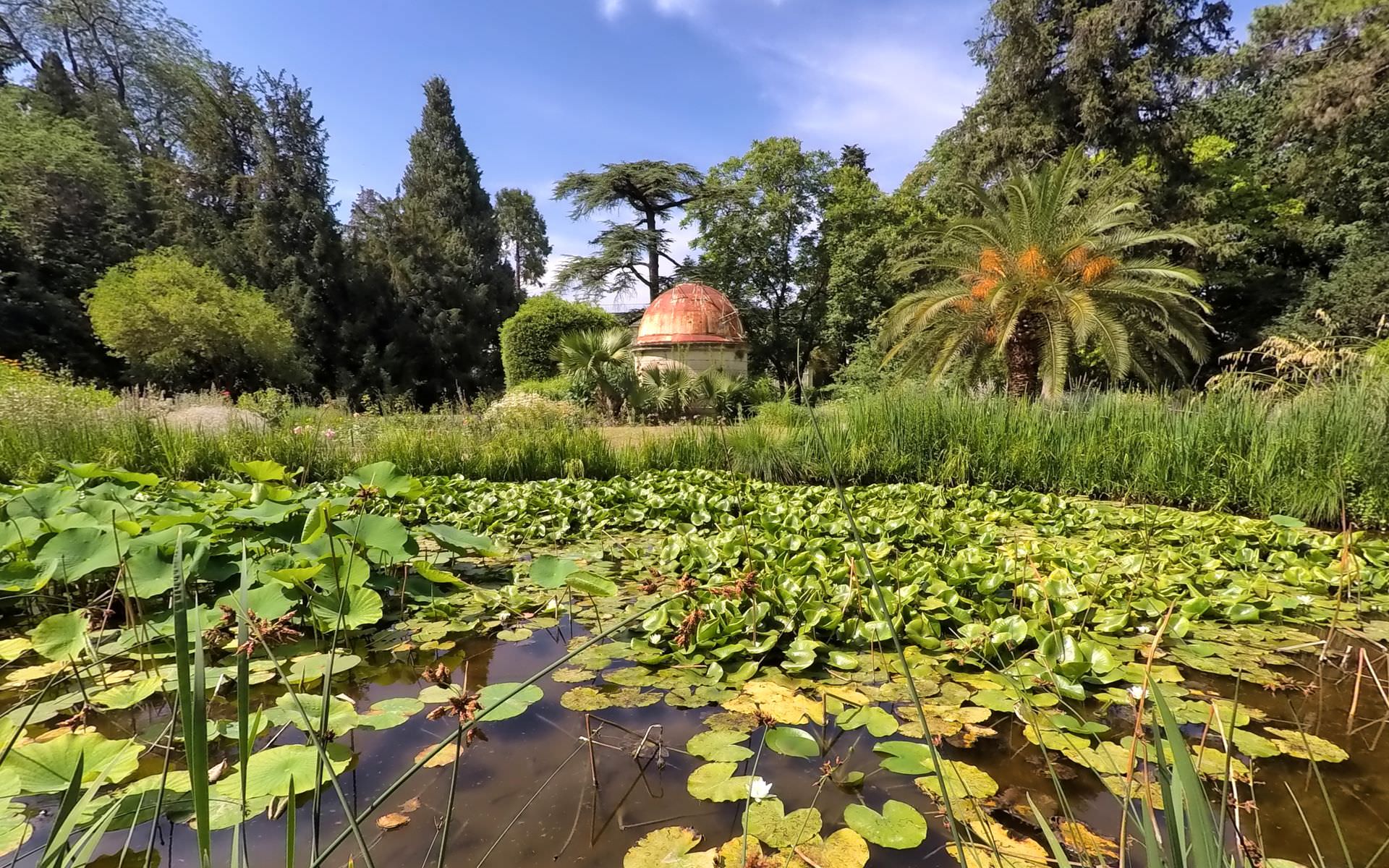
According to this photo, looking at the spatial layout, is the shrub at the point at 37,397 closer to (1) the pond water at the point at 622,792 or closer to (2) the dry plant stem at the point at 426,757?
(1) the pond water at the point at 622,792

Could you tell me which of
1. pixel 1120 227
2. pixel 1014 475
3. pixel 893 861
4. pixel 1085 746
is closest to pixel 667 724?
pixel 893 861

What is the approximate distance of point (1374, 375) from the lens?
4648 millimetres

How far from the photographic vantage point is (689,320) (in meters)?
15.1

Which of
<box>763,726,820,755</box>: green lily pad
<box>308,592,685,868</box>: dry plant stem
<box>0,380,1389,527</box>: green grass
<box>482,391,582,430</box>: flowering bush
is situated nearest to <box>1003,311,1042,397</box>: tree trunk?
<box>0,380,1389,527</box>: green grass

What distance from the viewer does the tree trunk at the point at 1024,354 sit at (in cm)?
849

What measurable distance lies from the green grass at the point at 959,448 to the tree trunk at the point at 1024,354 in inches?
105

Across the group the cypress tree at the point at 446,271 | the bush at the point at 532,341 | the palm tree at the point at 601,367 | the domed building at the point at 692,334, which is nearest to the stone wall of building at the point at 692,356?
→ the domed building at the point at 692,334

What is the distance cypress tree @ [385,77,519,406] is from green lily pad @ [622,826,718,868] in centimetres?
2265

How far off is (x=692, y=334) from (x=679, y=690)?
533 inches

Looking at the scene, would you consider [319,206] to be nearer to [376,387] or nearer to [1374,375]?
[376,387]

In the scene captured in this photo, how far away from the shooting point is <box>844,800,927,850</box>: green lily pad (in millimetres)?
1202

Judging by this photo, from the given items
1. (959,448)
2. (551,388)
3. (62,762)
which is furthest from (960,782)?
(551,388)

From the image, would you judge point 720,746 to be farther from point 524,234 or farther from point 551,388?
point 524,234

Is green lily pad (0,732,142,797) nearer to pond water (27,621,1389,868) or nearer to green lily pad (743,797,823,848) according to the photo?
pond water (27,621,1389,868)
